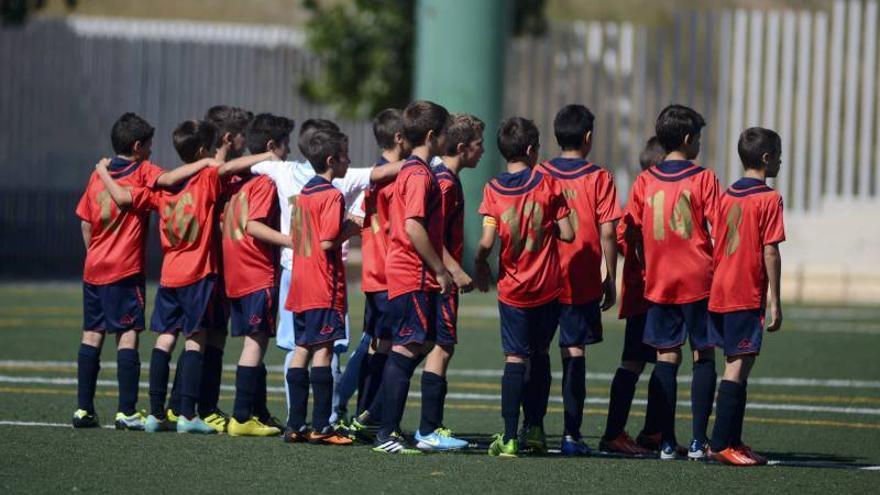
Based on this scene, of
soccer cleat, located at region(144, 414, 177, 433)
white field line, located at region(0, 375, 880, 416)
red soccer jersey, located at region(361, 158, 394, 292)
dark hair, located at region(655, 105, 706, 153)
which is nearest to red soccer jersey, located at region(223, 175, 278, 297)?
red soccer jersey, located at region(361, 158, 394, 292)

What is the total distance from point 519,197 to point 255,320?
1.83 metres

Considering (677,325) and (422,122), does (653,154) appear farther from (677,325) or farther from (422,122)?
(422,122)

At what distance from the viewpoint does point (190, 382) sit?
10812mm

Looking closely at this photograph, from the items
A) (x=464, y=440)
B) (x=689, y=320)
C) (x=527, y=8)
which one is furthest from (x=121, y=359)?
(x=527, y=8)

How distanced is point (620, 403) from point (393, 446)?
4.58 ft

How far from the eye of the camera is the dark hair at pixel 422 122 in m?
10.1

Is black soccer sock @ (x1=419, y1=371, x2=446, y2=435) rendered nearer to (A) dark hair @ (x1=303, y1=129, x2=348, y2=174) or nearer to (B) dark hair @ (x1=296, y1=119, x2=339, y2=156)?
(A) dark hair @ (x1=303, y1=129, x2=348, y2=174)

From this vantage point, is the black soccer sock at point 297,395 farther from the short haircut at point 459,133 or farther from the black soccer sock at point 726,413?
the black soccer sock at point 726,413

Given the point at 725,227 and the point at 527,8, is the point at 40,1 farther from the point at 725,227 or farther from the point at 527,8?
the point at 725,227

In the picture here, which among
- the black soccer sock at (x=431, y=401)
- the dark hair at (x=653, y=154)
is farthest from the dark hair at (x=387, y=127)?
the dark hair at (x=653, y=154)

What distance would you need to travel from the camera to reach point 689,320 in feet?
33.1

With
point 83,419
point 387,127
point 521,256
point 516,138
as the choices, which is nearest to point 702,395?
point 521,256

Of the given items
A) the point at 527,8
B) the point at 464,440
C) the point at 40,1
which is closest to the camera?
the point at 464,440

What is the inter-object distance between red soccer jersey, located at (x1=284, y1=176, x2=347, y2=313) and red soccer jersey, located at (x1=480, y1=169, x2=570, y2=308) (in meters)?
0.91
